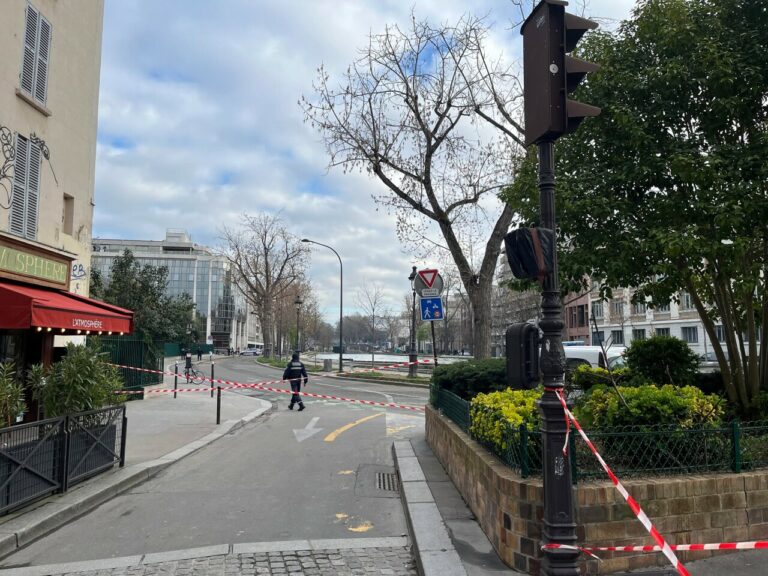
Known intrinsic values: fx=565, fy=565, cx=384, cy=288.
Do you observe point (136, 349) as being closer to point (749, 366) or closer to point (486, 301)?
point (486, 301)

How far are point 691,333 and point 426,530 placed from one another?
52.2 metres

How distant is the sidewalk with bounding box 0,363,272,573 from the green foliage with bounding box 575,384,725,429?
19.1 feet

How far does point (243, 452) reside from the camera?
10.7 meters

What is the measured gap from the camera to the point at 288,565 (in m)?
5.04

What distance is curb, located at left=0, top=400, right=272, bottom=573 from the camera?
18.2ft

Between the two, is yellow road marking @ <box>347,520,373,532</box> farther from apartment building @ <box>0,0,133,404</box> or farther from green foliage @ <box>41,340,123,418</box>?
apartment building @ <box>0,0,133,404</box>

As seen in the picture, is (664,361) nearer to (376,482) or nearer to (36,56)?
(376,482)

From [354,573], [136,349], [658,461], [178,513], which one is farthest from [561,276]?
[136,349]

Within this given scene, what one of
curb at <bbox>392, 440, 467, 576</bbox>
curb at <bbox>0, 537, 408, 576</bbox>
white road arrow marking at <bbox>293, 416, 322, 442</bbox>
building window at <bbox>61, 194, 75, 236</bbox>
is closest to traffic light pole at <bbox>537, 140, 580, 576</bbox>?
curb at <bbox>392, 440, 467, 576</bbox>

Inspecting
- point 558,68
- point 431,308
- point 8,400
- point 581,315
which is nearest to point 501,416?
point 558,68

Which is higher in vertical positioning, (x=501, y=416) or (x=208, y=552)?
(x=501, y=416)

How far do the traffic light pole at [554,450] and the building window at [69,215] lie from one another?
439 inches

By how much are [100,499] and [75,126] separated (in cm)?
858

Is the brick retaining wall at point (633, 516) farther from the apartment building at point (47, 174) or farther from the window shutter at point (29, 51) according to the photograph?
the window shutter at point (29, 51)
